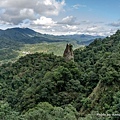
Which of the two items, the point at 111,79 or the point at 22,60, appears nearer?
the point at 111,79

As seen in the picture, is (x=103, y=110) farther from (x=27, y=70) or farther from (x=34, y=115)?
(x=27, y=70)

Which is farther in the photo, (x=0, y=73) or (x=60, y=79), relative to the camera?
(x=0, y=73)

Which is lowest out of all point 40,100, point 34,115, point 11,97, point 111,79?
point 11,97

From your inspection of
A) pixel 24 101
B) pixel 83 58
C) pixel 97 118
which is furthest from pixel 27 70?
pixel 97 118

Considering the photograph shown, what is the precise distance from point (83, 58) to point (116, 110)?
53.6 metres

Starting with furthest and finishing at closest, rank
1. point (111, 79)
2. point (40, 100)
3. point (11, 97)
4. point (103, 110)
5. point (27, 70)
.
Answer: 1. point (27, 70)
2. point (11, 97)
3. point (40, 100)
4. point (111, 79)
5. point (103, 110)

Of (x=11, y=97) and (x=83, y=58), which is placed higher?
(x=83, y=58)

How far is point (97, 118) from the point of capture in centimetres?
2480

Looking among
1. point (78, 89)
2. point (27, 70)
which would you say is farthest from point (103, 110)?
point (27, 70)

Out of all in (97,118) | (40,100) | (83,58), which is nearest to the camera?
(97,118)

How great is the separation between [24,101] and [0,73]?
133 feet

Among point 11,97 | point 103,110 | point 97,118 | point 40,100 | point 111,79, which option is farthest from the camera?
point 11,97

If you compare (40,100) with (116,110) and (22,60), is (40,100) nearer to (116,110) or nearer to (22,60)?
(116,110)

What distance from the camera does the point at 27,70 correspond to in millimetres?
75875
